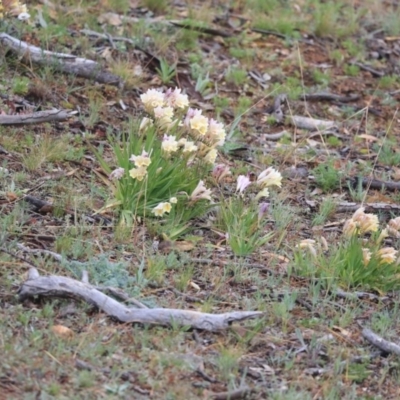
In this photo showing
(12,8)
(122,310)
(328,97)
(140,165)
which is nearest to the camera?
(122,310)

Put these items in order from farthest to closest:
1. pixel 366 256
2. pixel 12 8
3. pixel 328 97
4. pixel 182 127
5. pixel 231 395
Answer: pixel 328 97 → pixel 12 8 → pixel 182 127 → pixel 366 256 → pixel 231 395

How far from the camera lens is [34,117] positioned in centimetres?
572

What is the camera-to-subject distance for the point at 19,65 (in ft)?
21.2

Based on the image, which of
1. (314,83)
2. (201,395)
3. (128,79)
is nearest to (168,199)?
(201,395)

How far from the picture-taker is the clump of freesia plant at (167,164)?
4.80 m

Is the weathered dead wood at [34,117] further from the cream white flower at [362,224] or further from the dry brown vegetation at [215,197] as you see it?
the cream white flower at [362,224]

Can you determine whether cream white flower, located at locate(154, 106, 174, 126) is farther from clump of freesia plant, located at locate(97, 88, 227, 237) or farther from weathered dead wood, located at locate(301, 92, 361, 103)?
weathered dead wood, located at locate(301, 92, 361, 103)

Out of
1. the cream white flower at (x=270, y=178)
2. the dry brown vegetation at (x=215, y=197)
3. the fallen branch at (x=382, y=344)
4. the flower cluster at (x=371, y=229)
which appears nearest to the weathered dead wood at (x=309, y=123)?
the dry brown vegetation at (x=215, y=197)

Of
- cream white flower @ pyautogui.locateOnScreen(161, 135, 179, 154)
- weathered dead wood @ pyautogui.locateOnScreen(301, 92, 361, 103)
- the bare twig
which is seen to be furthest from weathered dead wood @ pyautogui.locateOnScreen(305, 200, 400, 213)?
the bare twig

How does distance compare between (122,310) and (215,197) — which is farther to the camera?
(215,197)

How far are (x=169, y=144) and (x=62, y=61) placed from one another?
2.17 meters

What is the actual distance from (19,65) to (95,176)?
1.46m

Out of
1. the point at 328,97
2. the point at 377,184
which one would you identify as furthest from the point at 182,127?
the point at 328,97

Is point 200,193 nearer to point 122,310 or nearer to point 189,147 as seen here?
point 189,147
